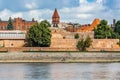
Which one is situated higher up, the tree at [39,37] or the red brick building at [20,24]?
the red brick building at [20,24]

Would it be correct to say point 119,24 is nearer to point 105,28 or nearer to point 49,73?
point 105,28

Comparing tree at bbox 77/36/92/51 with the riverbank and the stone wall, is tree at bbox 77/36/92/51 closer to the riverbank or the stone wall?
the riverbank

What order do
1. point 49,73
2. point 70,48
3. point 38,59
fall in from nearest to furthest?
point 49,73 < point 38,59 < point 70,48

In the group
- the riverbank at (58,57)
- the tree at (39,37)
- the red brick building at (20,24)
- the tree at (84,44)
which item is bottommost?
the riverbank at (58,57)

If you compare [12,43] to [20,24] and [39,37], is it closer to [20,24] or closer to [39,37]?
[39,37]

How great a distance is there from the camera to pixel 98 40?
117312 mm

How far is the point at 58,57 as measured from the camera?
104 m

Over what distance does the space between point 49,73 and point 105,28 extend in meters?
59.0

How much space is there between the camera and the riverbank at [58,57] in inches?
4058

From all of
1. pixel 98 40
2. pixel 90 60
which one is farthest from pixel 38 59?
pixel 98 40

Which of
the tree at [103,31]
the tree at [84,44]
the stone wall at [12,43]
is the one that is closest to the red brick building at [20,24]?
the tree at [103,31]

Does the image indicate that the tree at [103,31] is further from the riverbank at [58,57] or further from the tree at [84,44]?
the riverbank at [58,57]

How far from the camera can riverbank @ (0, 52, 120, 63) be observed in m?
103

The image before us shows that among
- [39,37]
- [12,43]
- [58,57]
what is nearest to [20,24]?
[12,43]
